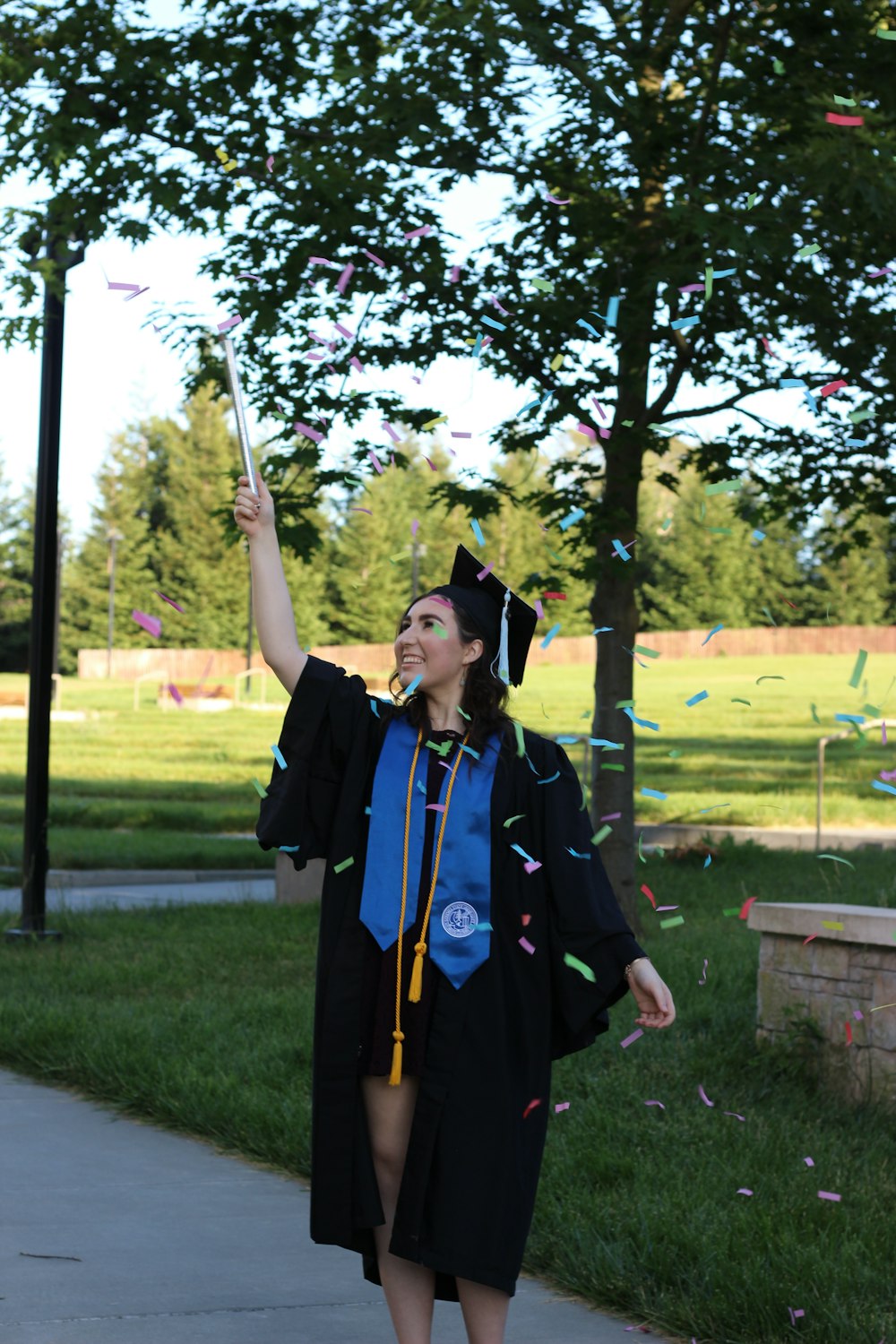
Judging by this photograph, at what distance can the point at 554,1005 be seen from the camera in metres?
3.56

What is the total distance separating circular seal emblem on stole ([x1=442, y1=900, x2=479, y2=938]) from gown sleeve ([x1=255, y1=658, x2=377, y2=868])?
317mm

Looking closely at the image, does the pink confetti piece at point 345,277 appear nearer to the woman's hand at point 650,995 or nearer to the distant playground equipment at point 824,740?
the distant playground equipment at point 824,740

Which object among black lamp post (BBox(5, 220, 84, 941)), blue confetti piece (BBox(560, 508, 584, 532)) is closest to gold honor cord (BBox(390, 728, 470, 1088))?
blue confetti piece (BBox(560, 508, 584, 532))

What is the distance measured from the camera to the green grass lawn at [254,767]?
53.9ft

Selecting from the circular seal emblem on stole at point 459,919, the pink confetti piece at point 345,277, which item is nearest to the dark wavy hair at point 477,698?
the circular seal emblem on stole at point 459,919

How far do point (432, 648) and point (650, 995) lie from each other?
86cm

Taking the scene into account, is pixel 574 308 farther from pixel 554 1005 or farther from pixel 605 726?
pixel 554 1005

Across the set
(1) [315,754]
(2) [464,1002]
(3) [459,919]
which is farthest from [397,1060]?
(1) [315,754]

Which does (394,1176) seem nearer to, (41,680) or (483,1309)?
(483,1309)

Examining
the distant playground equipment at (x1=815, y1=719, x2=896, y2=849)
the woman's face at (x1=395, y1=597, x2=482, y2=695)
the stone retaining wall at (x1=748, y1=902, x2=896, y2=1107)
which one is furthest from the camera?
the stone retaining wall at (x1=748, y1=902, x2=896, y2=1107)

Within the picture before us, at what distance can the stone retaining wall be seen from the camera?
609 centimetres

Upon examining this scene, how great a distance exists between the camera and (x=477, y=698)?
365cm

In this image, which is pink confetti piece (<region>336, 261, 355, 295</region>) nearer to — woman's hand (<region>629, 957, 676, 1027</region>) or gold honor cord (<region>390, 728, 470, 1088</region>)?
gold honor cord (<region>390, 728, 470, 1088</region>)

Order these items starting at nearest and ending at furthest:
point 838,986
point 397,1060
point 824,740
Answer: point 397,1060 < point 838,986 < point 824,740
